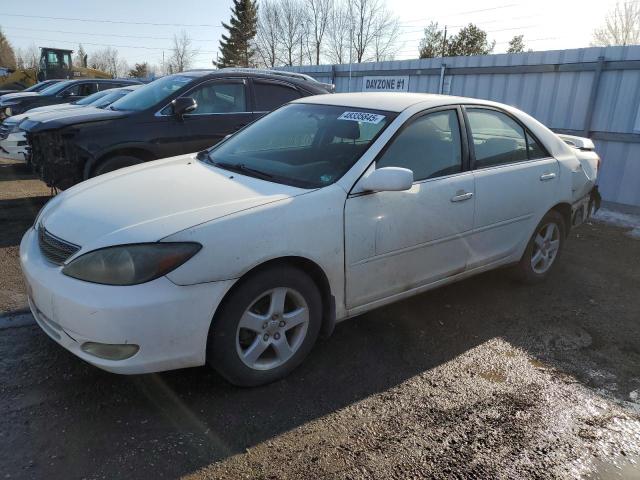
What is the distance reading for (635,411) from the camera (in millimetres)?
2879

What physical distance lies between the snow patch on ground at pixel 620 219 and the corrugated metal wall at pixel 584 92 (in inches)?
10.9

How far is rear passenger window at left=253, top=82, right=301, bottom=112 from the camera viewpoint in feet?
22.3

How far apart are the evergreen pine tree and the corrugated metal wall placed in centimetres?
4947

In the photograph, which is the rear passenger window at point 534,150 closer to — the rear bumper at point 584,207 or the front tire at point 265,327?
the rear bumper at point 584,207

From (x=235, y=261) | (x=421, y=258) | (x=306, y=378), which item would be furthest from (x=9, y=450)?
(x=421, y=258)

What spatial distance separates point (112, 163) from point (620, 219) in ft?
23.2

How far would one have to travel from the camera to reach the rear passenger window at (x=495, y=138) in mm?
3873

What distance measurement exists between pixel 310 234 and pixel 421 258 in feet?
3.27

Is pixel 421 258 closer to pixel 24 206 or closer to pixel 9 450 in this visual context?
pixel 9 450

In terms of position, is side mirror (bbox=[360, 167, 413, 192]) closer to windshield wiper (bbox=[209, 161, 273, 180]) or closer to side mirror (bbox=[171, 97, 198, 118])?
windshield wiper (bbox=[209, 161, 273, 180])

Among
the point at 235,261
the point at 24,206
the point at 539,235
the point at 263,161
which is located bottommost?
the point at 24,206

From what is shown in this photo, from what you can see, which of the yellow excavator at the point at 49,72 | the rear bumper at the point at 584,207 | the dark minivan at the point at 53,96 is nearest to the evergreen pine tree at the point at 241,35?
the yellow excavator at the point at 49,72

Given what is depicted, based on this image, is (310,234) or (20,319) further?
(20,319)

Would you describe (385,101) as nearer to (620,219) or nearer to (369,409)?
(369,409)
